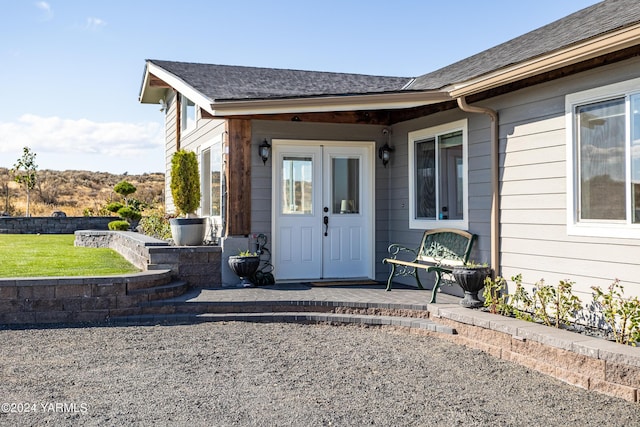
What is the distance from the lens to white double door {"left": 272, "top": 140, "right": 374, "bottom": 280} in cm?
842

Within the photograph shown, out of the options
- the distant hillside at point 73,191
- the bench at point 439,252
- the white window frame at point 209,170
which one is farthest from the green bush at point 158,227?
the distant hillside at point 73,191

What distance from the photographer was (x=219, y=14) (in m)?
12.4

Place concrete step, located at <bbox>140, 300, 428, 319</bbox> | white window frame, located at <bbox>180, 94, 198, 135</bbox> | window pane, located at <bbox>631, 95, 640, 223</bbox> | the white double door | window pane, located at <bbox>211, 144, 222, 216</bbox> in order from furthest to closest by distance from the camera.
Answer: white window frame, located at <bbox>180, 94, 198, 135</bbox>, window pane, located at <bbox>211, 144, 222, 216</bbox>, the white double door, concrete step, located at <bbox>140, 300, 428, 319</bbox>, window pane, located at <bbox>631, 95, 640, 223</bbox>

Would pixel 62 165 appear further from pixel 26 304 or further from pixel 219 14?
pixel 26 304

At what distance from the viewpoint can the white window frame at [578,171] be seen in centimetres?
498

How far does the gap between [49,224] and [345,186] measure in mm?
13602

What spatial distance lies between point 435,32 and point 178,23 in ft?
19.7

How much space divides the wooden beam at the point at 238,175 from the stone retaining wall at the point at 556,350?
3.34 metres

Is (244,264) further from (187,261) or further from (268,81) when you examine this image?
(268,81)

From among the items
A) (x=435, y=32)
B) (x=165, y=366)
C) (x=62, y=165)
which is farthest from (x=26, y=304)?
(x=62, y=165)

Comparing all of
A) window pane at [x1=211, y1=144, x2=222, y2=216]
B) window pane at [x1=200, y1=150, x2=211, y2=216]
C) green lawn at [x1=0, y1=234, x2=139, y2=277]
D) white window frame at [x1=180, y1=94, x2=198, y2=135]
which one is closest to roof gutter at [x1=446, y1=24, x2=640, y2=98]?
window pane at [x1=211, y1=144, x2=222, y2=216]

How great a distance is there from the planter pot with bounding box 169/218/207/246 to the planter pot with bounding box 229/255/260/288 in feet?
2.78

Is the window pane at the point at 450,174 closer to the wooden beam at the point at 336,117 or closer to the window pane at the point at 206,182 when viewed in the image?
the wooden beam at the point at 336,117

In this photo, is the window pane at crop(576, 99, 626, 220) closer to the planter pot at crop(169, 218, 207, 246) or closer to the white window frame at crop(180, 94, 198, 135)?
the planter pot at crop(169, 218, 207, 246)
